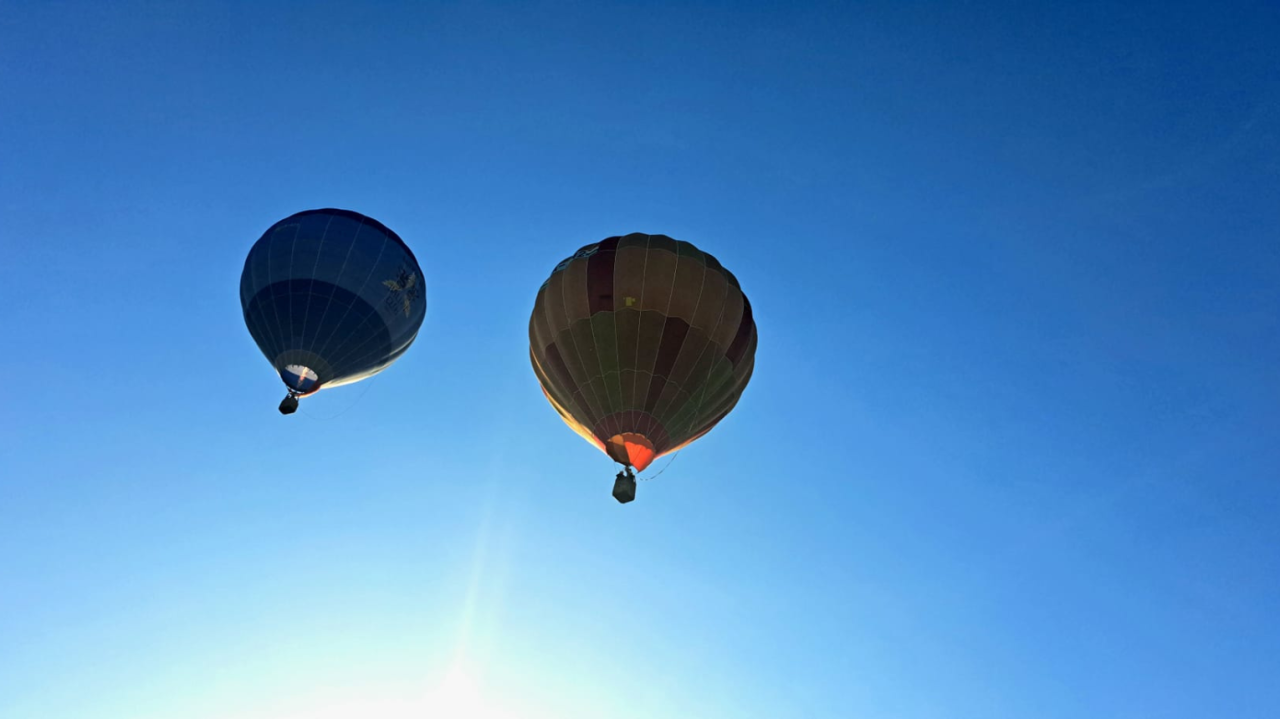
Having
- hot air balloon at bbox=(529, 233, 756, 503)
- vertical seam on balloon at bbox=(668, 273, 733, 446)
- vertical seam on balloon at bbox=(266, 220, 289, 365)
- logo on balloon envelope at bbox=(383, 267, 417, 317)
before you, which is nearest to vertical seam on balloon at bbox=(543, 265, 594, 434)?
hot air balloon at bbox=(529, 233, 756, 503)

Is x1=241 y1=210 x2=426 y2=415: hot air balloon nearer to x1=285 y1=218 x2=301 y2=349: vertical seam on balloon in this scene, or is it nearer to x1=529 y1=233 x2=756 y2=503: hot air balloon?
x1=285 y1=218 x2=301 y2=349: vertical seam on balloon

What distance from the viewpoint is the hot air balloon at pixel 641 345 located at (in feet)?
43.2

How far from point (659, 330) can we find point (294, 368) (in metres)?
7.66

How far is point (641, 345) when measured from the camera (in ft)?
43.3

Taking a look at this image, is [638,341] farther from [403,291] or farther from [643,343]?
[403,291]

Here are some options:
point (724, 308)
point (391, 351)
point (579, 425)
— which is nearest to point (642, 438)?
point (579, 425)

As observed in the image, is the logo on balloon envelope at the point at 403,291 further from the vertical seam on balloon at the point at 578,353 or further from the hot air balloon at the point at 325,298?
the vertical seam on balloon at the point at 578,353

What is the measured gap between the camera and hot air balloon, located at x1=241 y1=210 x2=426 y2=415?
48.7 feet

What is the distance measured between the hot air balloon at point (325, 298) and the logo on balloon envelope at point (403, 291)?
0.02m

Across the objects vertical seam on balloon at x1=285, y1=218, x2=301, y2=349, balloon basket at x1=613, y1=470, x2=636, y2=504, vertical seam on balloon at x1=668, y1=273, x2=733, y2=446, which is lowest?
balloon basket at x1=613, y1=470, x2=636, y2=504

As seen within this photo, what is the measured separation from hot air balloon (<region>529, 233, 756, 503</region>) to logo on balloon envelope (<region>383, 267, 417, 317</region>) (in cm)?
369

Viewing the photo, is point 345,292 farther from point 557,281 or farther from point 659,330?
point 659,330

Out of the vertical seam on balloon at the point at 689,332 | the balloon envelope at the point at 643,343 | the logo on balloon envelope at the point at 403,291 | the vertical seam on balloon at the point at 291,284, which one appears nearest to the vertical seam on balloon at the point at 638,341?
the balloon envelope at the point at 643,343

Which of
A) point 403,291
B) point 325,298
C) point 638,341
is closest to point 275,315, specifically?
point 325,298
